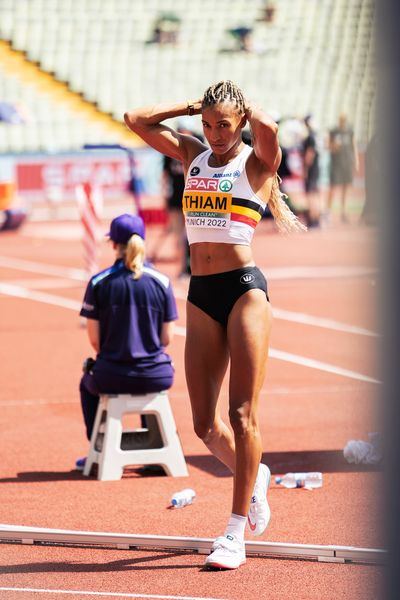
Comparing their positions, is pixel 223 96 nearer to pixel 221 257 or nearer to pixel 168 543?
pixel 221 257

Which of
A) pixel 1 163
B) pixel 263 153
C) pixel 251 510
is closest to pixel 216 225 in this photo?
pixel 263 153

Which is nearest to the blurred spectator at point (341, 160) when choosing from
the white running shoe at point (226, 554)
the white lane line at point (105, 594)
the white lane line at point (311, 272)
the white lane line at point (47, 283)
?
the white lane line at point (311, 272)

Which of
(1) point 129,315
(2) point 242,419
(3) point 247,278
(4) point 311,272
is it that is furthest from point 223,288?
(4) point 311,272

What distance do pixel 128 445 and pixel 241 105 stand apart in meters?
2.92

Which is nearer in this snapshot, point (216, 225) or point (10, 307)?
point (216, 225)

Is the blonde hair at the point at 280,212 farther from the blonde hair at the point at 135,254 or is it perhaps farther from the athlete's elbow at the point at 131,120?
the blonde hair at the point at 135,254

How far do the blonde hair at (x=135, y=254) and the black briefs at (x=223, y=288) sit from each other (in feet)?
5.97

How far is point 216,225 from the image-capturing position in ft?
17.6

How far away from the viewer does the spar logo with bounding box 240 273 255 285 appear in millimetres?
5352

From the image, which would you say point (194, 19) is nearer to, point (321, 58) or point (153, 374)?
point (321, 58)

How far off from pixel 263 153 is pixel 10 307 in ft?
34.7

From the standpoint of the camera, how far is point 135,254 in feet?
23.8

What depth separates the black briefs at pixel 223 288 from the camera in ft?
17.5

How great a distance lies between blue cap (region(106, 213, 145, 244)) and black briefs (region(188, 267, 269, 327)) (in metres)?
1.83
